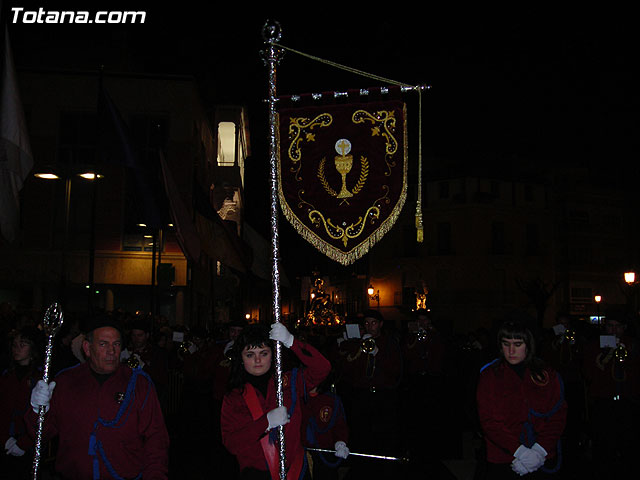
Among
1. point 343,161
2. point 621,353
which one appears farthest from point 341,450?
point 621,353

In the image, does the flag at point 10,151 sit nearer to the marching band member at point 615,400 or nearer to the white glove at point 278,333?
the white glove at point 278,333

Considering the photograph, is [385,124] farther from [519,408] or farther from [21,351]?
A: [21,351]

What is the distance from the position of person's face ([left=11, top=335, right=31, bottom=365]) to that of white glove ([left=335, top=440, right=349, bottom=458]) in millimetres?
3124

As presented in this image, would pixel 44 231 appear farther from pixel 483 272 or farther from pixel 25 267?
pixel 483 272

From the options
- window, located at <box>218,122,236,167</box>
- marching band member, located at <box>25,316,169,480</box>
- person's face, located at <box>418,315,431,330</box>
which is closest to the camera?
marching band member, located at <box>25,316,169,480</box>

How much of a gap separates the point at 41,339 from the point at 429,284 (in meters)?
41.3

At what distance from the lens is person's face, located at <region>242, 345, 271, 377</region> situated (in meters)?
4.49

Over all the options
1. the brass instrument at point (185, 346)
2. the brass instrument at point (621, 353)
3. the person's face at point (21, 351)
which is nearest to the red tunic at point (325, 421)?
the person's face at point (21, 351)

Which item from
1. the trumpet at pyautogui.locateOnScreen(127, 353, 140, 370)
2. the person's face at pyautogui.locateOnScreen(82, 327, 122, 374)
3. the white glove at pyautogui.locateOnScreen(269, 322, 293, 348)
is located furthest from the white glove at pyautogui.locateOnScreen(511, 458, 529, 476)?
the trumpet at pyautogui.locateOnScreen(127, 353, 140, 370)

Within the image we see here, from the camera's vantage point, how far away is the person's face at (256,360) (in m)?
4.49

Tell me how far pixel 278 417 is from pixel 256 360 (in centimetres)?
52

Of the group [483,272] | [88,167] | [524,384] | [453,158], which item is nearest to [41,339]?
[524,384]

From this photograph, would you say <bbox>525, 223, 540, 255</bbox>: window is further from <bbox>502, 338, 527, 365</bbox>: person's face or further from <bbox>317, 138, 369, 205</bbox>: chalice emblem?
<bbox>502, 338, 527, 365</bbox>: person's face

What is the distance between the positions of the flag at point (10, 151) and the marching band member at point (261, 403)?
14.9 ft
